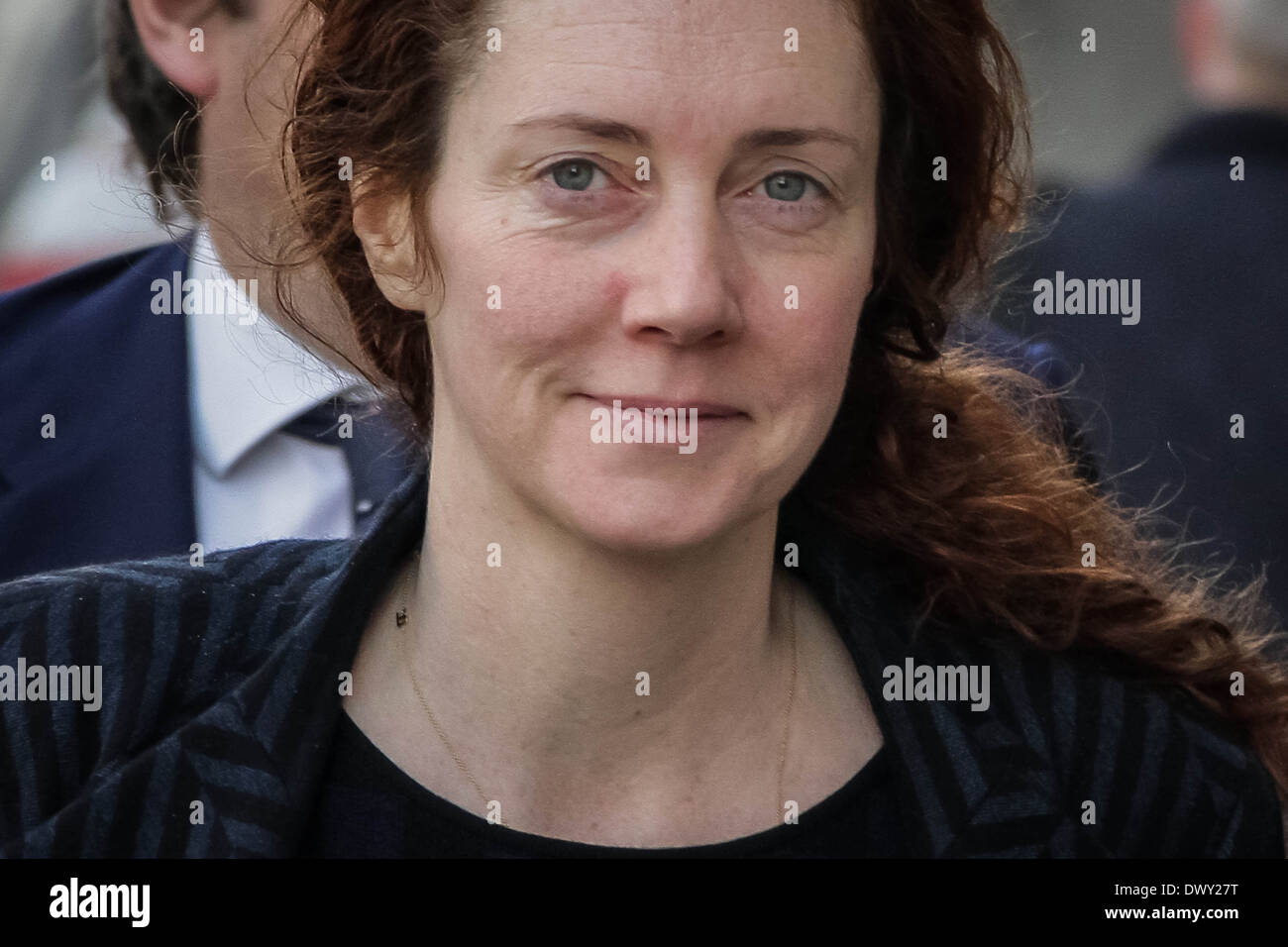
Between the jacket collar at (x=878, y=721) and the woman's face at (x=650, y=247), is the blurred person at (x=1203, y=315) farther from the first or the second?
the woman's face at (x=650, y=247)

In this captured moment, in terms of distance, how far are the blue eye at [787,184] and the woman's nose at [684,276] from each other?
84 millimetres

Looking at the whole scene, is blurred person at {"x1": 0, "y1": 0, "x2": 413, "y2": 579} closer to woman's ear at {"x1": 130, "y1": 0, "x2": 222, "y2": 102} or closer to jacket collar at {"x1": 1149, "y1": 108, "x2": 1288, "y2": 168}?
woman's ear at {"x1": 130, "y1": 0, "x2": 222, "y2": 102}

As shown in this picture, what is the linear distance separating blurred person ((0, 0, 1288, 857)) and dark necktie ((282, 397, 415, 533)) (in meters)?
0.42

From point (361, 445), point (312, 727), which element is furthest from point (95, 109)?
point (312, 727)

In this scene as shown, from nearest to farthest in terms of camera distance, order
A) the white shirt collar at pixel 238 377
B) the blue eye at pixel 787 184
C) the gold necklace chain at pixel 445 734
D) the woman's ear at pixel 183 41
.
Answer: the blue eye at pixel 787 184
the gold necklace chain at pixel 445 734
the white shirt collar at pixel 238 377
the woman's ear at pixel 183 41

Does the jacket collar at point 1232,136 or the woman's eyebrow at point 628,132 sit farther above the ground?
the jacket collar at point 1232,136

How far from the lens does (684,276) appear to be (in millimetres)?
1914

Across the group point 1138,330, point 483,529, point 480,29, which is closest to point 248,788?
point 483,529

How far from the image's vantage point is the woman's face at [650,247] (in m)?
1.95

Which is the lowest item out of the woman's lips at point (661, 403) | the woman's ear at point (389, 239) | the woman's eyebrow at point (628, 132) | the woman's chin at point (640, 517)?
the woman's chin at point (640, 517)

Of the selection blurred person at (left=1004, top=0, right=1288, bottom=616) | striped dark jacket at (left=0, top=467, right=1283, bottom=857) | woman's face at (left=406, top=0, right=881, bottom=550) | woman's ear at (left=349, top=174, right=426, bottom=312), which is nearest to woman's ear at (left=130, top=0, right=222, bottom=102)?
woman's ear at (left=349, top=174, right=426, bottom=312)

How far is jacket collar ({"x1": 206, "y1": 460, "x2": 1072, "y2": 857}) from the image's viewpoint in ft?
6.85

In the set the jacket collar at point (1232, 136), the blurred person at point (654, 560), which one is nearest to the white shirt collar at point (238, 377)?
the blurred person at point (654, 560)

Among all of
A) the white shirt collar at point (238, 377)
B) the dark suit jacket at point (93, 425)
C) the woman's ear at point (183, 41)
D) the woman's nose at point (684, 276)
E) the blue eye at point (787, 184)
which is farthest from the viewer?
the woman's ear at point (183, 41)
